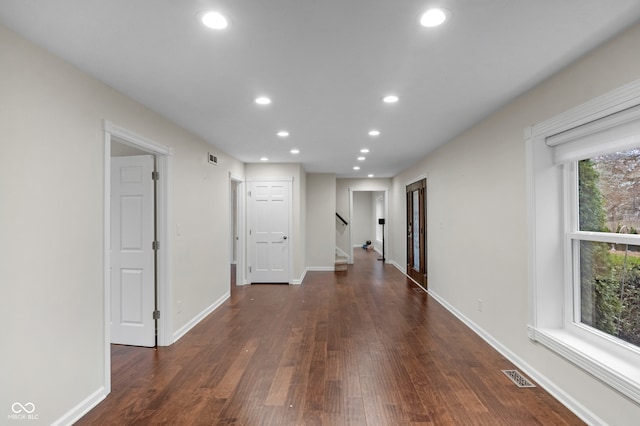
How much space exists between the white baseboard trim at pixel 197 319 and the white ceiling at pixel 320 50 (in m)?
2.38

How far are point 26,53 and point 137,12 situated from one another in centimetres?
81

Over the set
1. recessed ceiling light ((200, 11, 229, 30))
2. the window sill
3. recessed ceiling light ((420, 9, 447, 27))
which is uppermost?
recessed ceiling light ((200, 11, 229, 30))

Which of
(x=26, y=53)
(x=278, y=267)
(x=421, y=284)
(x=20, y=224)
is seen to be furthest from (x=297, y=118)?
(x=421, y=284)

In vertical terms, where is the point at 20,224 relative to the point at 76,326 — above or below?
above

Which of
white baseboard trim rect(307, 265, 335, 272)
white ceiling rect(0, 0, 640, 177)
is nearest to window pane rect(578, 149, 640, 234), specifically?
white ceiling rect(0, 0, 640, 177)

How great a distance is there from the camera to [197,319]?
12.9 feet

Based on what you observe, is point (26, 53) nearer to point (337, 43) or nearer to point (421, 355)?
point (337, 43)

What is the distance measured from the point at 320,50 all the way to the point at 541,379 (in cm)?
297

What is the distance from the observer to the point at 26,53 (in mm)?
1799

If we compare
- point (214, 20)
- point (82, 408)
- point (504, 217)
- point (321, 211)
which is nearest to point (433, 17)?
point (214, 20)

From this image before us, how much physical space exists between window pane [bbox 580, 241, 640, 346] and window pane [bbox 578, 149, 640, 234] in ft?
0.49

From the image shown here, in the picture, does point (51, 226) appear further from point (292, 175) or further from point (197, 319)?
point (292, 175)

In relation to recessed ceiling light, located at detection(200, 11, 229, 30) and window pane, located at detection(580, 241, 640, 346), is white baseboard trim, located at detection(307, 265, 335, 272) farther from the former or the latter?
recessed ceiling light, located at detection(200, 11, 229, 30)

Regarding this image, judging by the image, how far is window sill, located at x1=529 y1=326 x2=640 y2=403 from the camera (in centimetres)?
176
